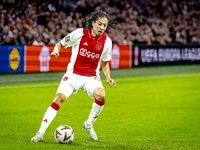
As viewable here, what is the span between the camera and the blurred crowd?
1569 centimetres

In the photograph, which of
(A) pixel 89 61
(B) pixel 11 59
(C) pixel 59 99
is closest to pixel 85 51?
(A) pixel 89 61

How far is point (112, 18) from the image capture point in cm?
2048

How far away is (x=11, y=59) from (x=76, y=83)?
9.50 metres

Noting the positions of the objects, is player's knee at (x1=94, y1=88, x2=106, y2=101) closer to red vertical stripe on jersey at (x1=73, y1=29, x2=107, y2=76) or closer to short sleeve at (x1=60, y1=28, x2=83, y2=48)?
red vertical stripe on jersey at (x1=73, y1=29, x2=107, y2=76)

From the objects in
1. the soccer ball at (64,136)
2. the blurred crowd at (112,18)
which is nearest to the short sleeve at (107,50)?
the soccer ball at (64,136)

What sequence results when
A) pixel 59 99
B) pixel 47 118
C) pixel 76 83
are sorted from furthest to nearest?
pixel 76 83 < pixel 59 99 < pixel 47 118

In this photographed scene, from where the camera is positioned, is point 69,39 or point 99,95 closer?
point 99,95

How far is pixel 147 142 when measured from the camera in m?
5.17

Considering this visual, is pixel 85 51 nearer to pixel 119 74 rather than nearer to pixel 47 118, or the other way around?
pixel 47 118

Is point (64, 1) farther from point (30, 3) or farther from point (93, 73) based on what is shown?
point (93, 73)

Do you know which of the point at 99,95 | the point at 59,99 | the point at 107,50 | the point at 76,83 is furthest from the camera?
the point at 107,50

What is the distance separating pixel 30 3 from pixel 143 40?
707 cm

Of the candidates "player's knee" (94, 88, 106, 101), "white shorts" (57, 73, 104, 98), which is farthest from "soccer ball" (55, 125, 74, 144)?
"player's knee" (94, 88, 106, 101)

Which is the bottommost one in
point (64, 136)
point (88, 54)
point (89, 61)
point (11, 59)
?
point (64, 136)
